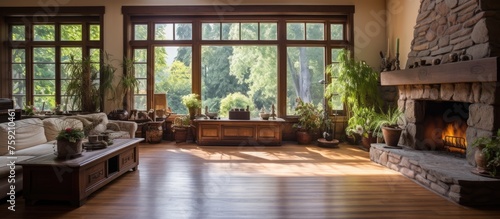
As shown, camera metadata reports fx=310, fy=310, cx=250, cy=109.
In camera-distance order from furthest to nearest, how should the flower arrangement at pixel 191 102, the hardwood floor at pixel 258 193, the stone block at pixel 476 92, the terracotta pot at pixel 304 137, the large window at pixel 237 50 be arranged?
the large window at pixel 237 50, the flower arrangement at pixel 191 102, the terracotta pot at pixel 304 137, the stone block at pixel 476 92, the hardwood floor at pixel 258 193

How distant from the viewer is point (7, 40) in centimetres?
791

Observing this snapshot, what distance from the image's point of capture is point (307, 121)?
7.32 meters

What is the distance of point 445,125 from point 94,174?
17.6ft

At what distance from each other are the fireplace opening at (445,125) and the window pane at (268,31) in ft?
13.0

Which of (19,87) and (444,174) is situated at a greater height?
(19,87)

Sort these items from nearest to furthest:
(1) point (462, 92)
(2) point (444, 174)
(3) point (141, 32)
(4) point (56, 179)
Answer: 1. (4) point (56, 179)
2. (2) point (444, 174)
3. (1) point (462, 92)
4. (3) point (141, 32)

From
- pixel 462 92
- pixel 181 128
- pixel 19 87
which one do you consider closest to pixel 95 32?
pixel 19 87

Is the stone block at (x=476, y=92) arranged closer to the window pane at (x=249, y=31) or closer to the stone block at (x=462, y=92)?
the stone block at (x=462, y=92)

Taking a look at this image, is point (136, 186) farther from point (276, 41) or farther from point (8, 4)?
point (8, 4)

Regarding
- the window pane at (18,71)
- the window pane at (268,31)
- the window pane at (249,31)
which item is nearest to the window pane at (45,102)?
the window pane at (18,71)

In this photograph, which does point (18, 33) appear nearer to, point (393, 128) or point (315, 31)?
point (315, 31)

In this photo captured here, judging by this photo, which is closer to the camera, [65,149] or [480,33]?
[65,149]

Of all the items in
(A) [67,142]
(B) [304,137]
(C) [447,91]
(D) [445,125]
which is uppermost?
(C) [447,91]

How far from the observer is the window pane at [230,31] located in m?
7.87
